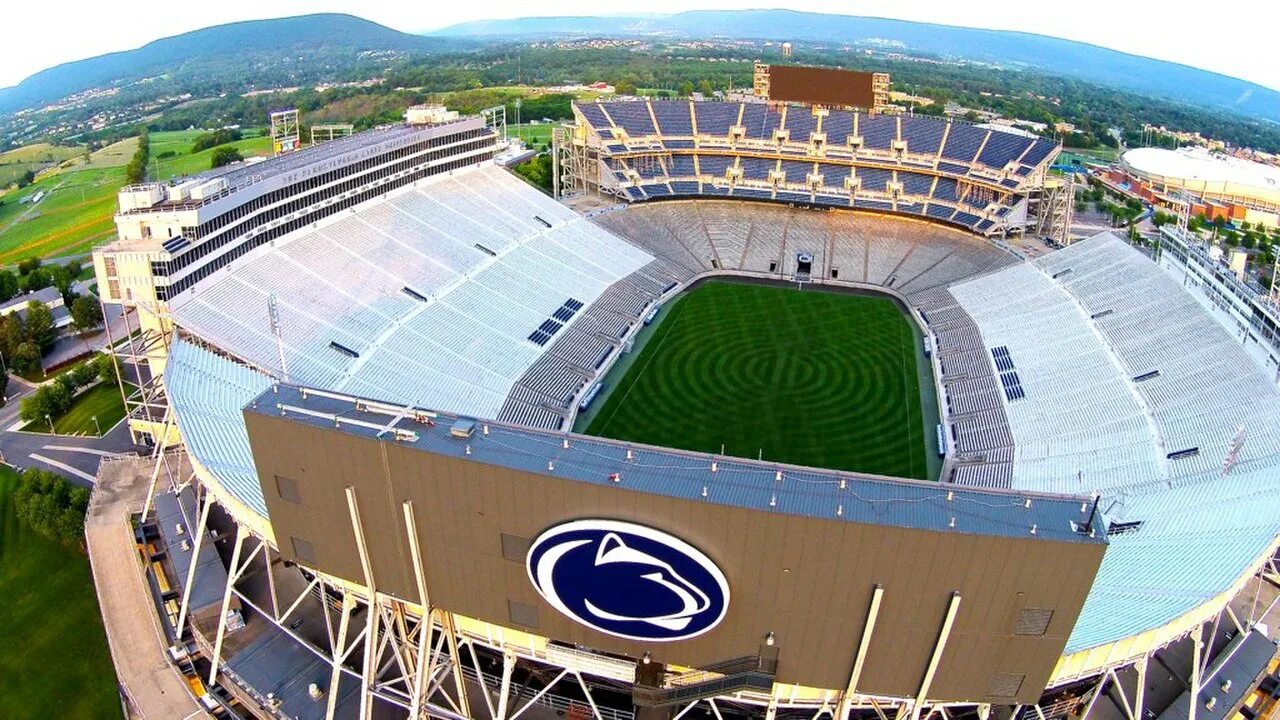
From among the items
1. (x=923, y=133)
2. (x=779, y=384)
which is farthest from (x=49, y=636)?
(x=923, y=133)

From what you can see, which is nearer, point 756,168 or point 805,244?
point 805,244

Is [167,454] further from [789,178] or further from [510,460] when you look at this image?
[789,178]

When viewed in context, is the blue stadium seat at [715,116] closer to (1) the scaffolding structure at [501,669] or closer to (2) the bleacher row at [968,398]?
(2) the bleacher row at [968,398]

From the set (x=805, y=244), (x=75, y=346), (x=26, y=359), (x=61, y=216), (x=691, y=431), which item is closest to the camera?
(x=691, y=431)

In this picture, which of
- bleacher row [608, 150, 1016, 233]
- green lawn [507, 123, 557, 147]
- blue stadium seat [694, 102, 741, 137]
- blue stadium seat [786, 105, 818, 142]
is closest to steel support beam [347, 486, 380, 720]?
bleacher row [608, 150, 1016, 233]

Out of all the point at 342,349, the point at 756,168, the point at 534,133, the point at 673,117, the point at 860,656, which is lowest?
the point at 342,349

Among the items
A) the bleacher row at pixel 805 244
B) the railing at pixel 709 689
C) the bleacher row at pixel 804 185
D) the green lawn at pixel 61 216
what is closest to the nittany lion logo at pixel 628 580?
the railing at pixel 709 689

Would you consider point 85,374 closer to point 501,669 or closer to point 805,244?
point 501,669
